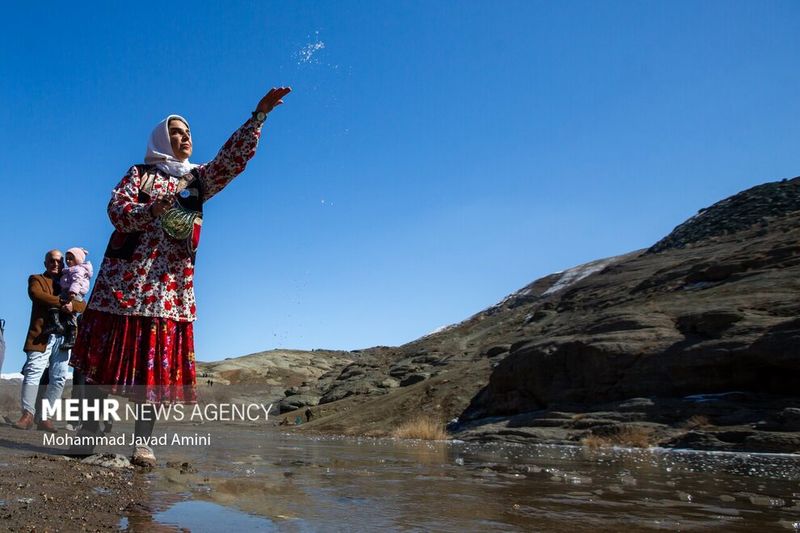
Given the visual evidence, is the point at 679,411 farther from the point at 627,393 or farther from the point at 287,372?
the point at 287,372

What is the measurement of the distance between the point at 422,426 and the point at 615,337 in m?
5.80

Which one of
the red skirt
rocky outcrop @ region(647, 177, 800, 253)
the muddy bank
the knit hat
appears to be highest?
rocky outcrop @ region(647, 177, 800, 253)

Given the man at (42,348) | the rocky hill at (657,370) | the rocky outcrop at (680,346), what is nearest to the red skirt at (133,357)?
the man at (42,348)

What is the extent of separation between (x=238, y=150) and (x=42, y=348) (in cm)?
358

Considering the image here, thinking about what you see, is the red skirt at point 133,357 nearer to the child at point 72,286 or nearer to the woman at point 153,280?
the woman at point 153,280

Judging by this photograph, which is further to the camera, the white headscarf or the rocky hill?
the rocky hill

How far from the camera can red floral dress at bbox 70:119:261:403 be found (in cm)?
398

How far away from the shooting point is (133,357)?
399 centimetres

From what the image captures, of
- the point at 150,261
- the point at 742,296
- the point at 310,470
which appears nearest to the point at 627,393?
the point at 742,296

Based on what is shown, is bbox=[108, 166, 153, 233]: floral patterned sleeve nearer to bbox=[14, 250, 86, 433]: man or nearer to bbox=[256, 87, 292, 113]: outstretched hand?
bbox=[256, 87, 292, 113]: outstretched hand

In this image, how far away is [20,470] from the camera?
9.81 ft

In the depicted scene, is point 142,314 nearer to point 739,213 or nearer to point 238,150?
point 238,150

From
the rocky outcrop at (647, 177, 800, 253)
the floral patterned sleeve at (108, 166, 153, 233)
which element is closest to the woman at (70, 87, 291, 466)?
the floral patterned sleeve at (108, 166, 153, 233)

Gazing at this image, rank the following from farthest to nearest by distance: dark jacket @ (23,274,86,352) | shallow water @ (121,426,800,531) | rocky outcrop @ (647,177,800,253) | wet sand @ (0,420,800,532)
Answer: rocky outcrop @ (647,177,800,253) → dark jacket @ (23,274,86,352) → shallow water @ (121,426,800,531) → wet sand @ (0,420,800,532)
